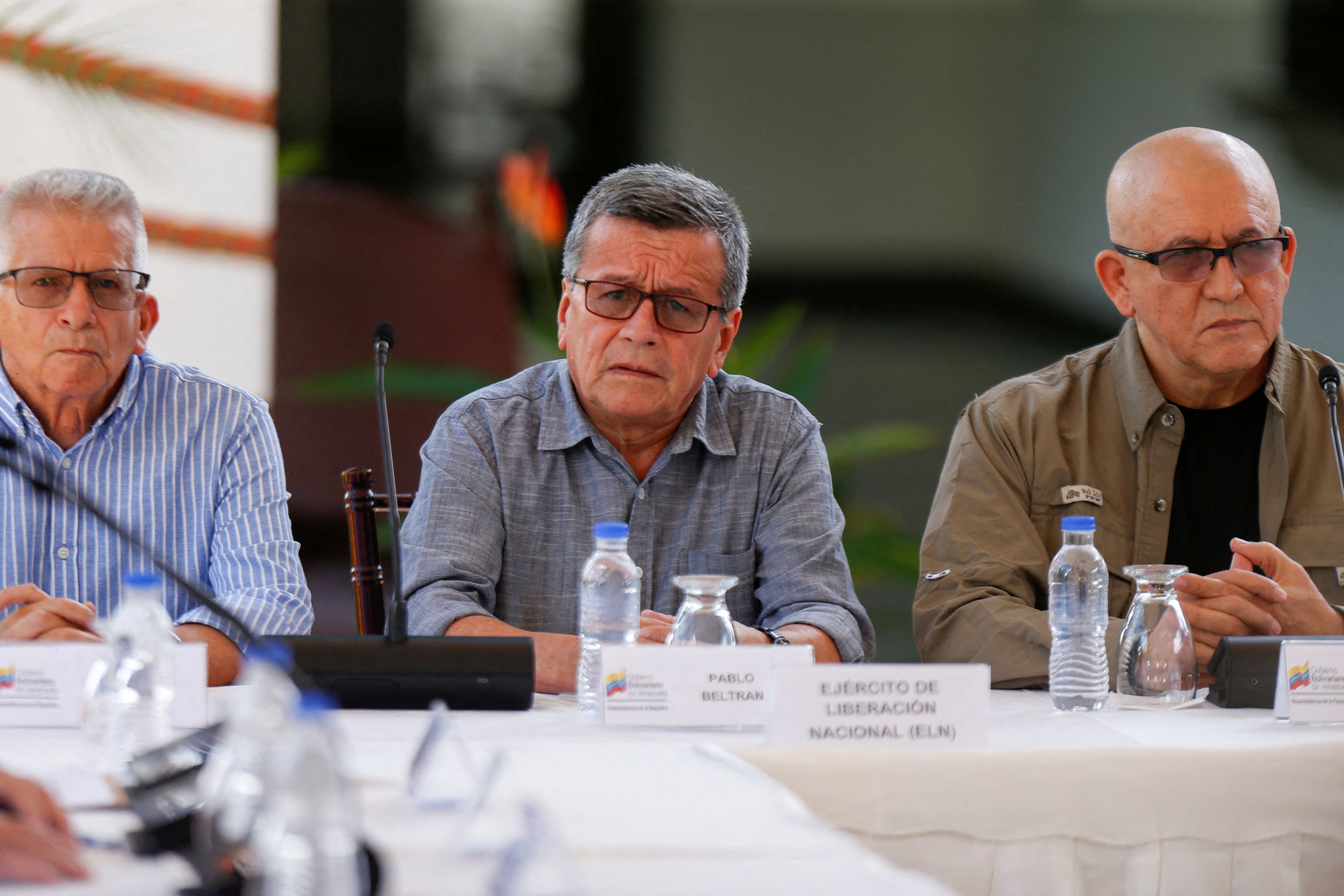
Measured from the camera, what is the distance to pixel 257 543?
2074 millimetres

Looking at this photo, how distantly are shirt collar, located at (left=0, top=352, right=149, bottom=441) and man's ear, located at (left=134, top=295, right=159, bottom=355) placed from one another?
3.5 inches

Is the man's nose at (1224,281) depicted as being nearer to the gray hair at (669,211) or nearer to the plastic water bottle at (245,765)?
the gray hair at (669,211)

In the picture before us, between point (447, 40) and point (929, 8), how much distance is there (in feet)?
4.83

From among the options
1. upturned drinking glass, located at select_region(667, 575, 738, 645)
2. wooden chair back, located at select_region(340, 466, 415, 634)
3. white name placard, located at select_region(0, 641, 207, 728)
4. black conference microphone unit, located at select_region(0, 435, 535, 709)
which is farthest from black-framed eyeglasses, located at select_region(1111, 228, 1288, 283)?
white name placard, located at select_region(0, 641, 207, 728)

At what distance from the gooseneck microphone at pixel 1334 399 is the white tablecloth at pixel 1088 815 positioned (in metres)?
0.56

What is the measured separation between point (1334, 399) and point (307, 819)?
1.64 metres

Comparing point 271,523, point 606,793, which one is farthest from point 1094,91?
A: point 606,793

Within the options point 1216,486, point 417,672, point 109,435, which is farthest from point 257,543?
point 1216,486

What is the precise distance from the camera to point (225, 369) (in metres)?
3.74

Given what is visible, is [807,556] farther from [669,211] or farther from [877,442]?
Result: [877,442]

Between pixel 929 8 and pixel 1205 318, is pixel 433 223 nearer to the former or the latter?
pixel 929 8

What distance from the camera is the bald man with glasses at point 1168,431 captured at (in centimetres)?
209

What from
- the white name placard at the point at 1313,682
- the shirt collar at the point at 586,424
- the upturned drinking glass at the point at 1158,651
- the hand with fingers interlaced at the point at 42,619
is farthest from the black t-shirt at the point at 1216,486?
the hand with fingers interlaced at the point at 42,619

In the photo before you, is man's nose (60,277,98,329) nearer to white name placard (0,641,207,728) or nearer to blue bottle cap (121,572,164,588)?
white name placard (0,641,207,728)
